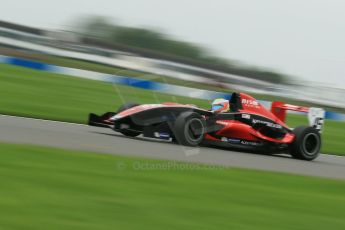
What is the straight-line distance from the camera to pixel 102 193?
5230 mm

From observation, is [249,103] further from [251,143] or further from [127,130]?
[127,130]

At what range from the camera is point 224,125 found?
993cm

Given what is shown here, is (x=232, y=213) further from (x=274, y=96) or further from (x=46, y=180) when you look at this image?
(x=274, y=96)

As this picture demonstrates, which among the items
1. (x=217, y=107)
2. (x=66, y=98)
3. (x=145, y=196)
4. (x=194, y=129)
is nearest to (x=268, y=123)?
(x=217, y=107)

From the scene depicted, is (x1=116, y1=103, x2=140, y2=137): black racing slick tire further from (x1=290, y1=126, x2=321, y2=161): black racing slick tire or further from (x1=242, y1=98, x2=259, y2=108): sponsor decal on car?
(x1=290, y1=126, x2=321, y2=161): black racing slick tire

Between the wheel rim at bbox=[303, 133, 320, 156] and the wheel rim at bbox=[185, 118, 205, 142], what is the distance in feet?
7.03

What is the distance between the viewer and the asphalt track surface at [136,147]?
8.00m

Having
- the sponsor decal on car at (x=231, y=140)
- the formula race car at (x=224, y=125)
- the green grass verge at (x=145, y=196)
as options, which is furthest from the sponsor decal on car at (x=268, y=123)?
the green grass verge at (x=145, y=196)

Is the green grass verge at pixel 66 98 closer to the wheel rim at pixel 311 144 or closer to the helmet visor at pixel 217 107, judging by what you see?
the helmet visor at pixel 217 107

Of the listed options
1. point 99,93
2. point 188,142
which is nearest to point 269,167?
point 188,142

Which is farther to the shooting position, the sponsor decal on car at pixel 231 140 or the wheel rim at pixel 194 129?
the sponsor decal on car at pixel 231 140

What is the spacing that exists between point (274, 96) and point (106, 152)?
45.3 feet

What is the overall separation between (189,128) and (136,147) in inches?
43.7

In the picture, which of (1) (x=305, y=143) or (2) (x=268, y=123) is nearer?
(2) (x=268, y=123)
